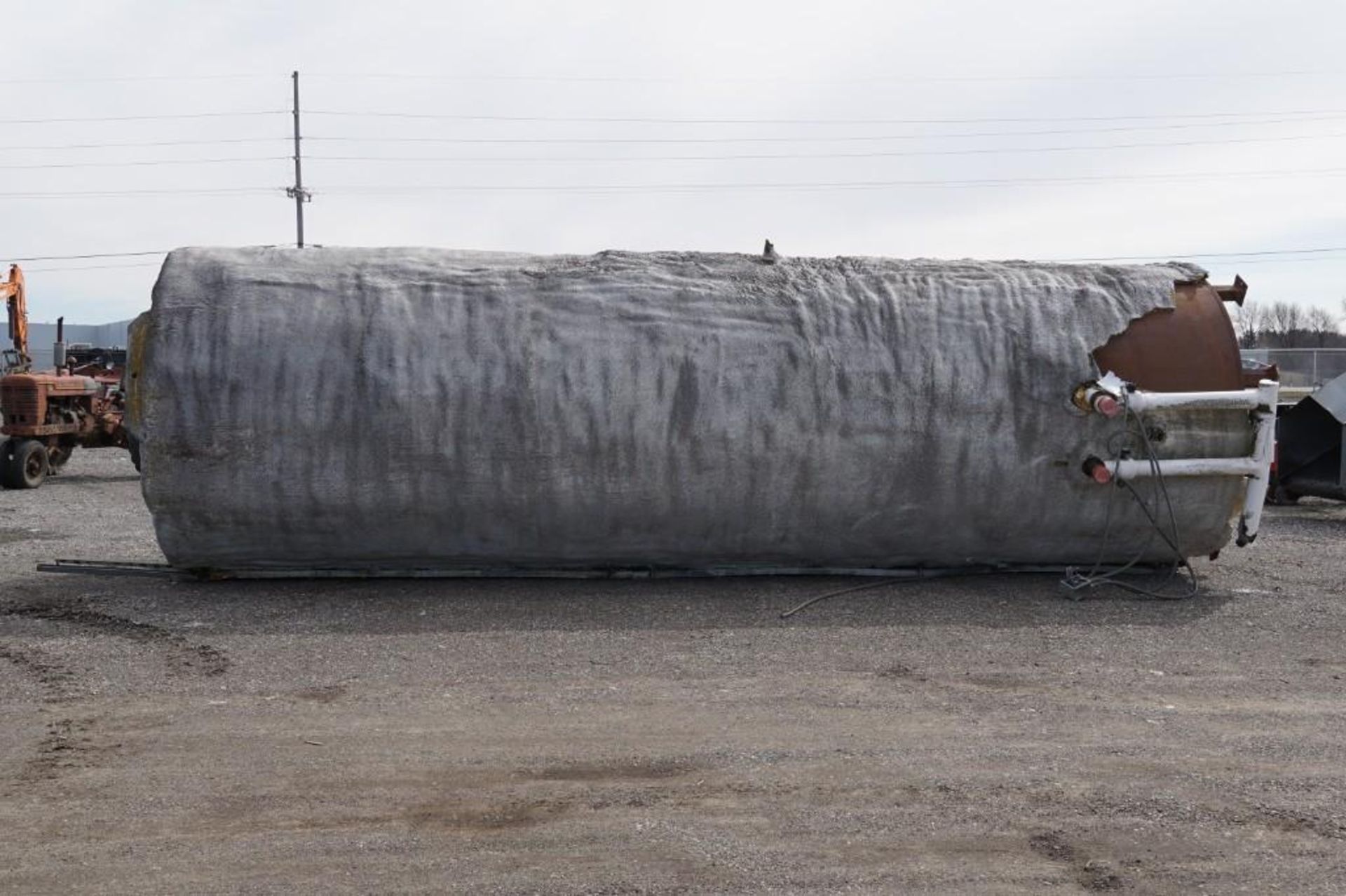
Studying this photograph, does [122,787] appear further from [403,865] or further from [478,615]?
[478,615]

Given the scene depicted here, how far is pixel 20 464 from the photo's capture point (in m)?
16.6

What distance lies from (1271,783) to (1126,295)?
13.8 ft

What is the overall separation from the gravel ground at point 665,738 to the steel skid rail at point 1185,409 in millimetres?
818

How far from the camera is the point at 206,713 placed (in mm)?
5719

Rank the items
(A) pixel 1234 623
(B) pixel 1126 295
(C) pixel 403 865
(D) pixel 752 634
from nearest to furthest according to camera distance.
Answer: (C) pixel 403 865 → (D) pixel 752 634 → (A) pixel 1234 623 → (B) pixel 1126 295

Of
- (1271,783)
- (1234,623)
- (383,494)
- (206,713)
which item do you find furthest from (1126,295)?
(206,713)

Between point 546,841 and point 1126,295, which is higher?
point 1126,295

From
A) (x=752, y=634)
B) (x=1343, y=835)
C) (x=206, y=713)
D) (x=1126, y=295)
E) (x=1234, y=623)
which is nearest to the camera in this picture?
(x=1343, y=835)

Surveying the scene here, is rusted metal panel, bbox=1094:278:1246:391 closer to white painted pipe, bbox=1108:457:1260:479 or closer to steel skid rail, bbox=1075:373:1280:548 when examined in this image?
steel skid rail, bbox=1075:373:1280:548

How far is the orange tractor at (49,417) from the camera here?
656 inches

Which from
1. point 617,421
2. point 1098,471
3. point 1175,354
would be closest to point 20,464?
point 617,421

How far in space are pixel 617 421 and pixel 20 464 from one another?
38.6 ft

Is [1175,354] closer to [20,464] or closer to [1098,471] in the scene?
[1098,471]

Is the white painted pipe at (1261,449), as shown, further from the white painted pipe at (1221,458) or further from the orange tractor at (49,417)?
the orange tractor at (49,417)
